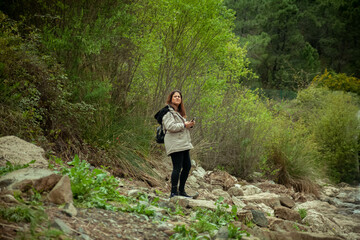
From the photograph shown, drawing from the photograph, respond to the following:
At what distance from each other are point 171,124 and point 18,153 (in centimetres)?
200

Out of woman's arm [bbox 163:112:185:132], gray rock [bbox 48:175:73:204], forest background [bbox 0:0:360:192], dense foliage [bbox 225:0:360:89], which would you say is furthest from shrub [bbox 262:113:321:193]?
dense foliage [bbox 225:0:360:89]

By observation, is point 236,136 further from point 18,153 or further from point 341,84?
point 341,84

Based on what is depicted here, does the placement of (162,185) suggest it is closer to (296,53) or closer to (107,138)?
(107,138)

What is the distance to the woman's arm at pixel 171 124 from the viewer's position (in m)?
5.04

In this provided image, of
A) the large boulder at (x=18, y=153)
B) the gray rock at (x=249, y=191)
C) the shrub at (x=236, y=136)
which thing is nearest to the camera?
the large boulder at (x=18, y=153)

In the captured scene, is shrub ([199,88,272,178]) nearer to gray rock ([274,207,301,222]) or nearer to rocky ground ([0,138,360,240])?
rocky ground ([0,138,360,240])

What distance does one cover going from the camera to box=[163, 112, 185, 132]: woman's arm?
504 centimetres

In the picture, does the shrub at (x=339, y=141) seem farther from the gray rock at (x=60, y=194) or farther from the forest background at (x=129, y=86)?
the gray rock at (x=60, y=194)

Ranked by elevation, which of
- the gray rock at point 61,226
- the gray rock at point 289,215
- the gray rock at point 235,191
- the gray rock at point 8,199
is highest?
the gray rock at point 8,199

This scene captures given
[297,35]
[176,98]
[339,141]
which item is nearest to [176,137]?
[176,98]

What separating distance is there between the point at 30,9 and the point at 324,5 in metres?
34.6

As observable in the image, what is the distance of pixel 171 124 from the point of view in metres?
5.07

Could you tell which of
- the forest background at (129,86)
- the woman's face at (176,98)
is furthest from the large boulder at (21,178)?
the woman's face at (176,98)

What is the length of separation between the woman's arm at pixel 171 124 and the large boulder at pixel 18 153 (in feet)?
5.51
